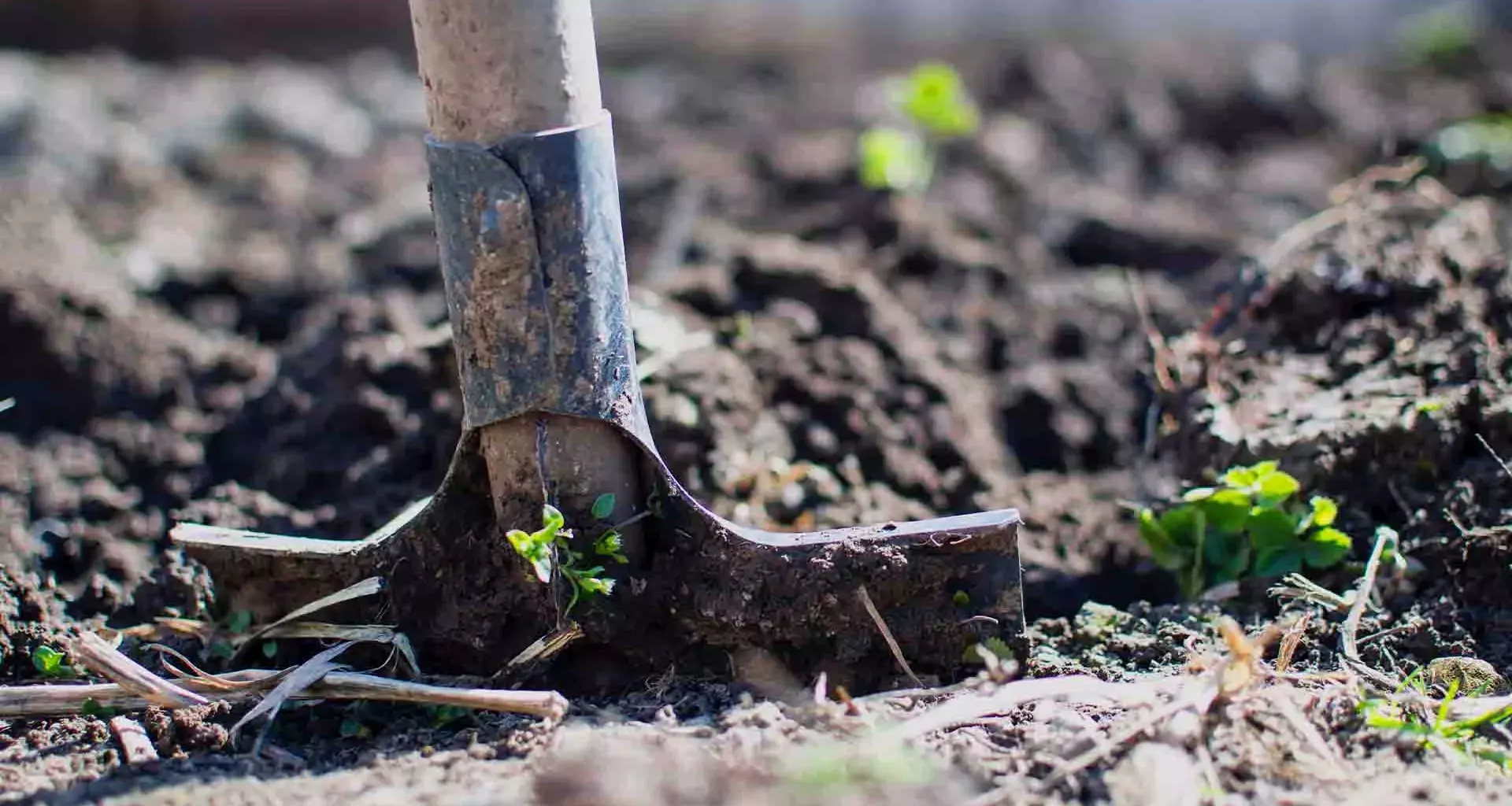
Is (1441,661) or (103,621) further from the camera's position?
(103,621)

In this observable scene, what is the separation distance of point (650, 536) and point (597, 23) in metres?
5.82

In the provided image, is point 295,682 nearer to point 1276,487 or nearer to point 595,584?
point 595,584

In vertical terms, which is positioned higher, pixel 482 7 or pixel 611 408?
pixel 482 7

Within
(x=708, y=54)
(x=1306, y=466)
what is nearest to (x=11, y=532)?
(x=1306, y=466)

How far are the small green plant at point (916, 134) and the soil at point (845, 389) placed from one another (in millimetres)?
110

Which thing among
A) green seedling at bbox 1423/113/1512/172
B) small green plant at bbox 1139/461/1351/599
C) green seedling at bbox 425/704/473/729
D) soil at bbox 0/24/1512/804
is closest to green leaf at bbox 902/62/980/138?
soil at bbox 0/24/1512/804

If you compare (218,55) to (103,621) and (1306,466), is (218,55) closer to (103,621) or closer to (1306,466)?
(103,621)

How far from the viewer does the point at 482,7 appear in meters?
1.61

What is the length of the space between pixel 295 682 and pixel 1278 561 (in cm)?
152

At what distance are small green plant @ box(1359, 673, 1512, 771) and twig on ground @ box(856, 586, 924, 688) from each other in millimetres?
589

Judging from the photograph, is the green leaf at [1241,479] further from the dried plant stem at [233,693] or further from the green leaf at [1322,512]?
the dried plant stem at [233,693]

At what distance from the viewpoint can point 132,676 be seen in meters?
1.83

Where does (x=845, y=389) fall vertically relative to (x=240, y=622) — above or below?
above

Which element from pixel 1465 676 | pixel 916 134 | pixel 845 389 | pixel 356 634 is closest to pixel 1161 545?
pixel 1465 676
